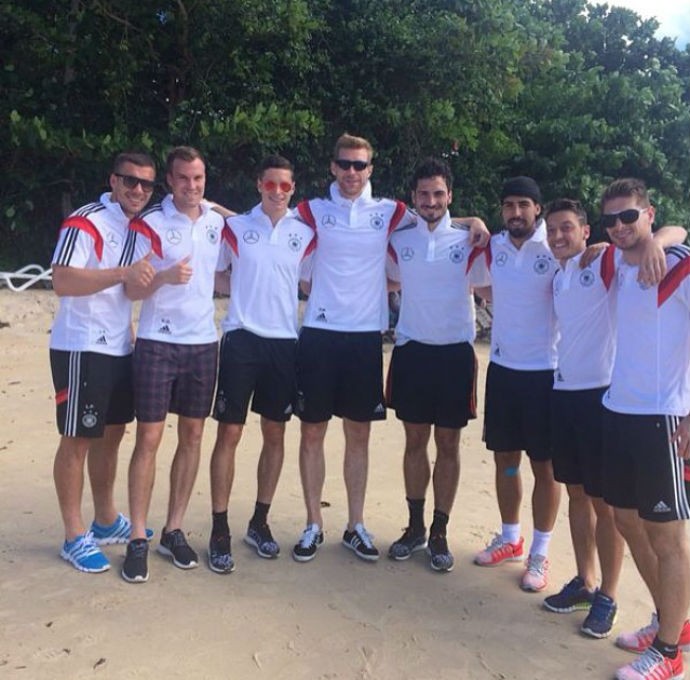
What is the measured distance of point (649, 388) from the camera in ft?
12.9

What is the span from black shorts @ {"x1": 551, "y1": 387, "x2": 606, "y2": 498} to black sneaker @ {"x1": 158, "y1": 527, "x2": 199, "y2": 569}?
2.28 metres

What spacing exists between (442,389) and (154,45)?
1121 cm

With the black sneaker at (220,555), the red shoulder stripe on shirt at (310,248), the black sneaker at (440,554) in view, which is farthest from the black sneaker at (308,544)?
the red shoulder stripe on shirt at (310,248)

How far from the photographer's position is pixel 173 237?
491cm

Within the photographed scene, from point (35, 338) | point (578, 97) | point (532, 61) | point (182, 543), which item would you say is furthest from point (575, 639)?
point (578, 97)

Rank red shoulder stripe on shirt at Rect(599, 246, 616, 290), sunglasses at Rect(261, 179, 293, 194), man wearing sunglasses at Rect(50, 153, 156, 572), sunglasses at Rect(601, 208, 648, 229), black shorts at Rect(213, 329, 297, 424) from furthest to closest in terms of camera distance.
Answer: sunglasses at Rect(261, 179, 293, 194) < black shorts at Rect(213, 329, 297, 424) < man wearing sunglasses at Rect(50, 153, 156, 572) < red shoulder stripe on shirt at Rect(599, 246, 616, 290) < sunglasses at Rect(601, 208, 648, 229)

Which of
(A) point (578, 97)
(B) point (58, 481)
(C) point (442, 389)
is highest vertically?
(A) point (578, 97)

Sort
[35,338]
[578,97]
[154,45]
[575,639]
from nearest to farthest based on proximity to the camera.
→ [575,639]
[35,338]
[154,45]
[578,97]

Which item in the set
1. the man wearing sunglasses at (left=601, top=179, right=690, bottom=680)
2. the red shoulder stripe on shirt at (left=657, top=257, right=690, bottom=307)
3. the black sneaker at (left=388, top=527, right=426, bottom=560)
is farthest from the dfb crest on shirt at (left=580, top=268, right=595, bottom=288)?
the black sneaker at (left=388, top=527, right=426, bottom=560)

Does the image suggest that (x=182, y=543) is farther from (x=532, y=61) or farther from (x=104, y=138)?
(x=532, y=61)

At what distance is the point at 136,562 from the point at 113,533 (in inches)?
24.7

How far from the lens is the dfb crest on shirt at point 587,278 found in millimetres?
4477

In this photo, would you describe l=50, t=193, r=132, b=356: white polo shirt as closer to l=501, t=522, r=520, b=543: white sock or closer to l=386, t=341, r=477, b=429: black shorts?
l=386, t=341, r=477, b=429: black shorts

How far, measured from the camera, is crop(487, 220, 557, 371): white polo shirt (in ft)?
16.3
